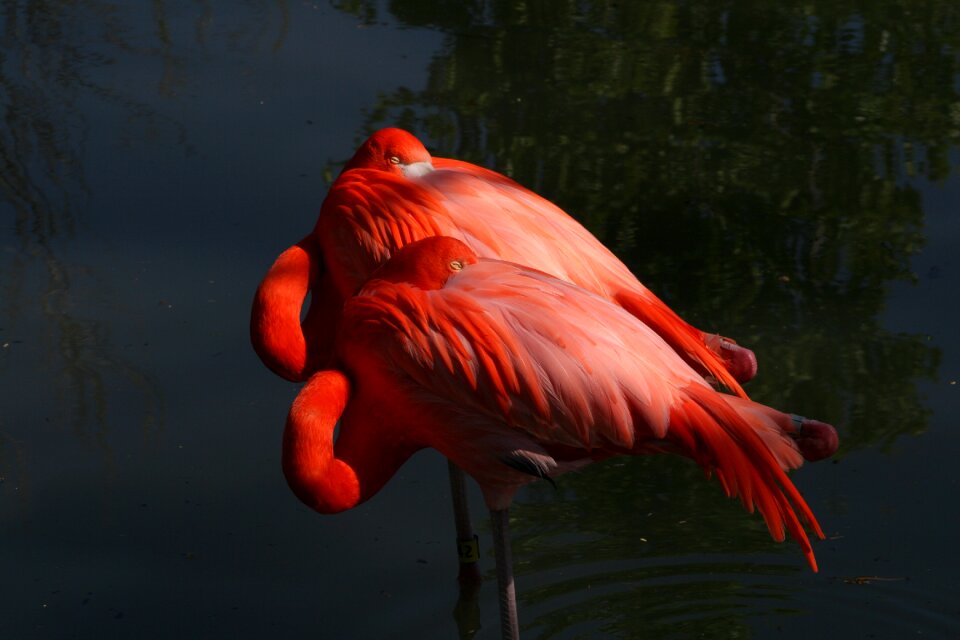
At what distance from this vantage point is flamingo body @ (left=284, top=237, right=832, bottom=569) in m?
2.64

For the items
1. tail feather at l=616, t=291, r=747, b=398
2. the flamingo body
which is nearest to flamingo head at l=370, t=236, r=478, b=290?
the flamingo body

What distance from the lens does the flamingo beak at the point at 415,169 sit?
3.43 meters

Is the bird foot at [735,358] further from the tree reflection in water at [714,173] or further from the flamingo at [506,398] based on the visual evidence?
the tree reflection in water at [714,173]

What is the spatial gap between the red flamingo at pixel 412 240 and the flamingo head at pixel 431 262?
0.92 ft

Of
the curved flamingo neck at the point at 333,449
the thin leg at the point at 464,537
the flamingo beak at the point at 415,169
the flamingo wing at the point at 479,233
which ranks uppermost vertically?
the flamingo beak at the point at 415,169

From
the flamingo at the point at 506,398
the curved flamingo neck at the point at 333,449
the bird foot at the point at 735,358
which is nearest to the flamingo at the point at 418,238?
the bird foot at the point at 735,358

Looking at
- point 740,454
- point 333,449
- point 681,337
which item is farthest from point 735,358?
point 333,449

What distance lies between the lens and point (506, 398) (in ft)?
8.67

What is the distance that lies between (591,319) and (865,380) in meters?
1.52

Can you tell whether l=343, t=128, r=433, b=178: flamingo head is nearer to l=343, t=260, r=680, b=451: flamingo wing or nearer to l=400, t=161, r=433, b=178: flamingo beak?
l=400, t=161, r=433, b=178: flamingo beak

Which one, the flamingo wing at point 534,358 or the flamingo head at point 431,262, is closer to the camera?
the flamingo wing at point 534,358

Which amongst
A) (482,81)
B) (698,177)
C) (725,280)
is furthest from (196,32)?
(725,280)

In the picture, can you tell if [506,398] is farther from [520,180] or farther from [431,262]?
[520,180]

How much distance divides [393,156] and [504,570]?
1.11 meters
